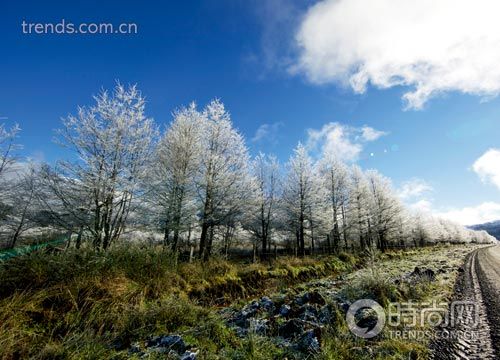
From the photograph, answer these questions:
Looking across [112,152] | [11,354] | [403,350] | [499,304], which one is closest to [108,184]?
[112,152]

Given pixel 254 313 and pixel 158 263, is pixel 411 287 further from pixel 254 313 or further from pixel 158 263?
pixel 158 263

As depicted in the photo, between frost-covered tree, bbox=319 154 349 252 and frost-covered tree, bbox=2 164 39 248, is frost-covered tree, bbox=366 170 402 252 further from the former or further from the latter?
frost-covered tree, bbox=2 164 39 248

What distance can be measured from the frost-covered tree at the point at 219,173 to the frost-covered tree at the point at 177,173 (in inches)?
19.6

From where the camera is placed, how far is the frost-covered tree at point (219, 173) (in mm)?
14148

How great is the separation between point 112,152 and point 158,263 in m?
6.35

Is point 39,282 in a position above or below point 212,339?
above

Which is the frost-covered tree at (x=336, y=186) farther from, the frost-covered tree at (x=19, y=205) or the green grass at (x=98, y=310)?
the frost-covered tree at (x=19, y=205)


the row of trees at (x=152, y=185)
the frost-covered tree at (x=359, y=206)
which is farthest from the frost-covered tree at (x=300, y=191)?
the frost-covered tree at (x=359, y=206)

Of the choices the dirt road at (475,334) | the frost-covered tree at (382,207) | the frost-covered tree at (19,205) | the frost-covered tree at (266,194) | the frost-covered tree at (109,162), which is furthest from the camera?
the frost-covered tree at (382,207)

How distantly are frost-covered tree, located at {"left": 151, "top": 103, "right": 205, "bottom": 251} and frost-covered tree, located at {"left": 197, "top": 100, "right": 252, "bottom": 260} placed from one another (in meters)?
0.50

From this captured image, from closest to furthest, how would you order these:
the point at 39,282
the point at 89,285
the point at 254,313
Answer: the point at 39,282 < the point at 89,285 < the point at 254,313

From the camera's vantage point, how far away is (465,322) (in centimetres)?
456

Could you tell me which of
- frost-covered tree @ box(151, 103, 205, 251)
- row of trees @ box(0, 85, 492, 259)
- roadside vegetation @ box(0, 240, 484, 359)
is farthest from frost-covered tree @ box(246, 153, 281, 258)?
roadside vegetation @ box(0, 240, 484, 359)

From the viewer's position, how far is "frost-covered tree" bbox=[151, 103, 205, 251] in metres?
13.6
